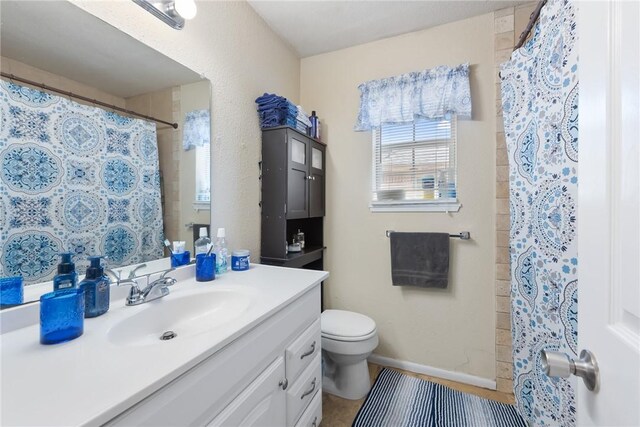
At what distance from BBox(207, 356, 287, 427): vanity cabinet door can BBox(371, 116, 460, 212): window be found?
4.42 feet

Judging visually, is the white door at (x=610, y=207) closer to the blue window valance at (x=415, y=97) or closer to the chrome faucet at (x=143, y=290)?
the chrome faucet at (x=143, y=290)

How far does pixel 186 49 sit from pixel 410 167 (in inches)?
59.4

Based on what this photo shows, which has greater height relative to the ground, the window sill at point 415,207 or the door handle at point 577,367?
the window sill at point 415,207

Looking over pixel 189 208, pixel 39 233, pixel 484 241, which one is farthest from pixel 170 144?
pixel 484 241

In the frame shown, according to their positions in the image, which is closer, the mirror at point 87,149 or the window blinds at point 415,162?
the mirror at point 87,149

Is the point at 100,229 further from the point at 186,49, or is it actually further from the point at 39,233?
the point at 186,49

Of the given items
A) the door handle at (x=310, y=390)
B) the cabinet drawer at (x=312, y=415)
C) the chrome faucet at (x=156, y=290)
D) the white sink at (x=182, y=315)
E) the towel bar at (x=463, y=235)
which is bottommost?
the cabinet drawer at (x=312, y=415)

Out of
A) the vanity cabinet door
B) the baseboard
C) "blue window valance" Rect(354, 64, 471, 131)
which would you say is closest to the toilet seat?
the baseboard

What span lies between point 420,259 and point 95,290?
1699 mm

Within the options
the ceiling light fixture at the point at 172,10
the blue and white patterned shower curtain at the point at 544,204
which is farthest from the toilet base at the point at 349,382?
the ceiling light fixture at the point at 172,10

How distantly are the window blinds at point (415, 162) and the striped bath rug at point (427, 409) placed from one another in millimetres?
1234

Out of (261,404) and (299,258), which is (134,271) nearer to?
(261,404)

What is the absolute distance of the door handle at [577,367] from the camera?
425 millimetres

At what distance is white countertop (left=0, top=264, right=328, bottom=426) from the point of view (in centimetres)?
43
